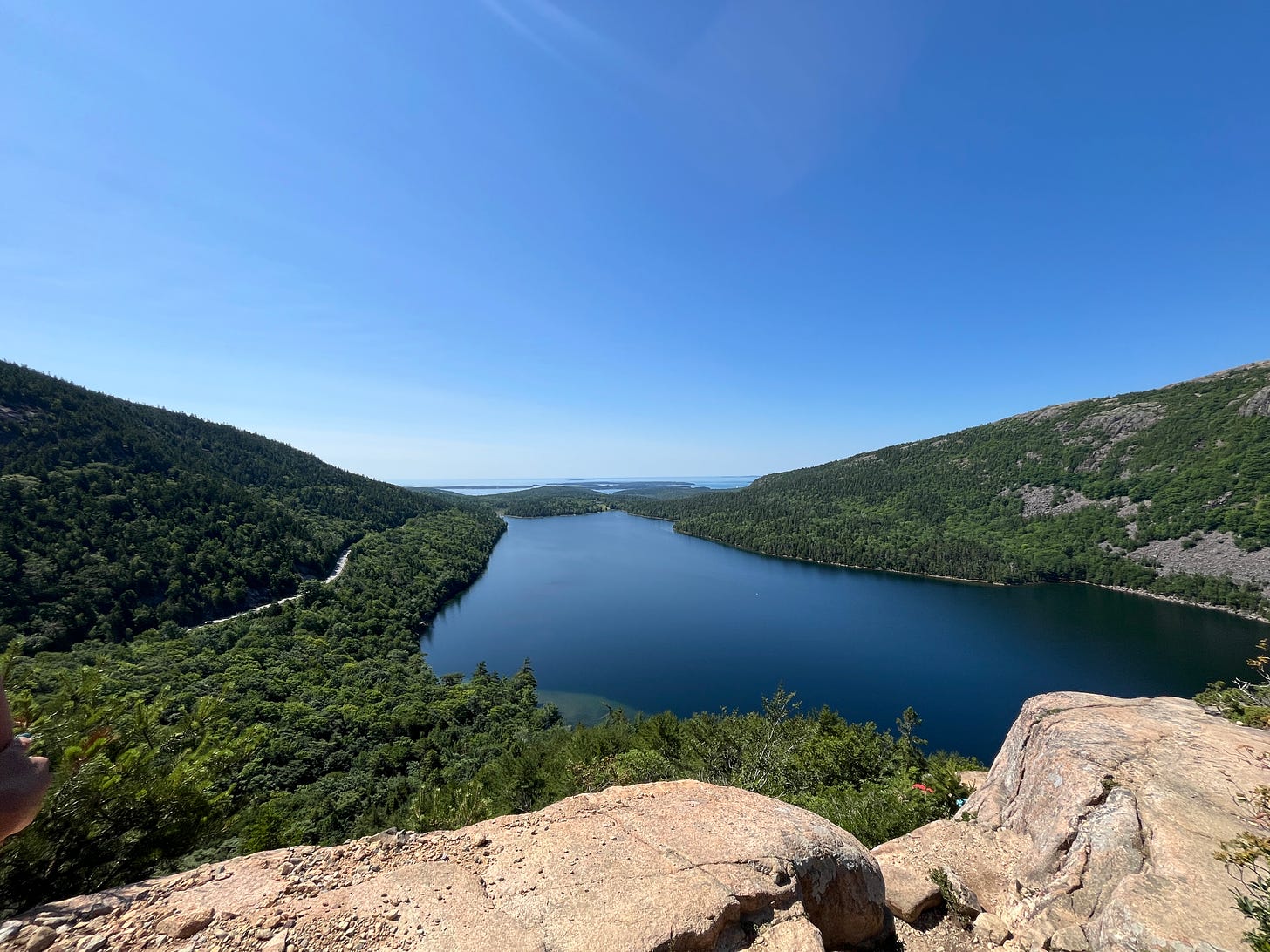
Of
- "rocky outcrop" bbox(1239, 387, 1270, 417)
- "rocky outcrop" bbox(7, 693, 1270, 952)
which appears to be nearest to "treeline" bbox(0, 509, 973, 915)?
"rocky outcrop" bbox(7, 693, 1270, 952)

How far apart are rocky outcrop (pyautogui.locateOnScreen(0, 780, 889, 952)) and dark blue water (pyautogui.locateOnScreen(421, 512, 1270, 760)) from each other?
4437 cm

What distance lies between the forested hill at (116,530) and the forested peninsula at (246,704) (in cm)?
29

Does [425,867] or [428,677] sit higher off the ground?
[425,867]

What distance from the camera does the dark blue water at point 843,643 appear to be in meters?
49.1

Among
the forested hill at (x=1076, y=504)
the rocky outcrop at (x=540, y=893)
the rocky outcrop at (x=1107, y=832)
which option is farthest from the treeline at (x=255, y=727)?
the forested hill at (x=1076, y=504)

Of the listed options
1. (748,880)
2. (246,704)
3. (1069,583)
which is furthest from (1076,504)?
(246,704)

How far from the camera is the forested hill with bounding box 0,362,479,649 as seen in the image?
146ft

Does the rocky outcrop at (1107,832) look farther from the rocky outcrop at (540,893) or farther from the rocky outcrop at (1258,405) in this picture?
the rocky outcrop at (1258,405)

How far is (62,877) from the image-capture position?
6293 millimetres

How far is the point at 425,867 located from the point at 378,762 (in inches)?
1328

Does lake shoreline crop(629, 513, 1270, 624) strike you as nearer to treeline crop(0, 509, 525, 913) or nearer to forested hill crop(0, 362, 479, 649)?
treeline crop(0, 509, 525, 913)

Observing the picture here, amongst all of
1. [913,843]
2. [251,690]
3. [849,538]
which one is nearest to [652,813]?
[913,843]

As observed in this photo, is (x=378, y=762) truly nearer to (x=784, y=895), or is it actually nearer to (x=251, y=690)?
(x=251, y=690)

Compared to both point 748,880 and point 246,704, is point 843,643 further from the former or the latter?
point 748,880
